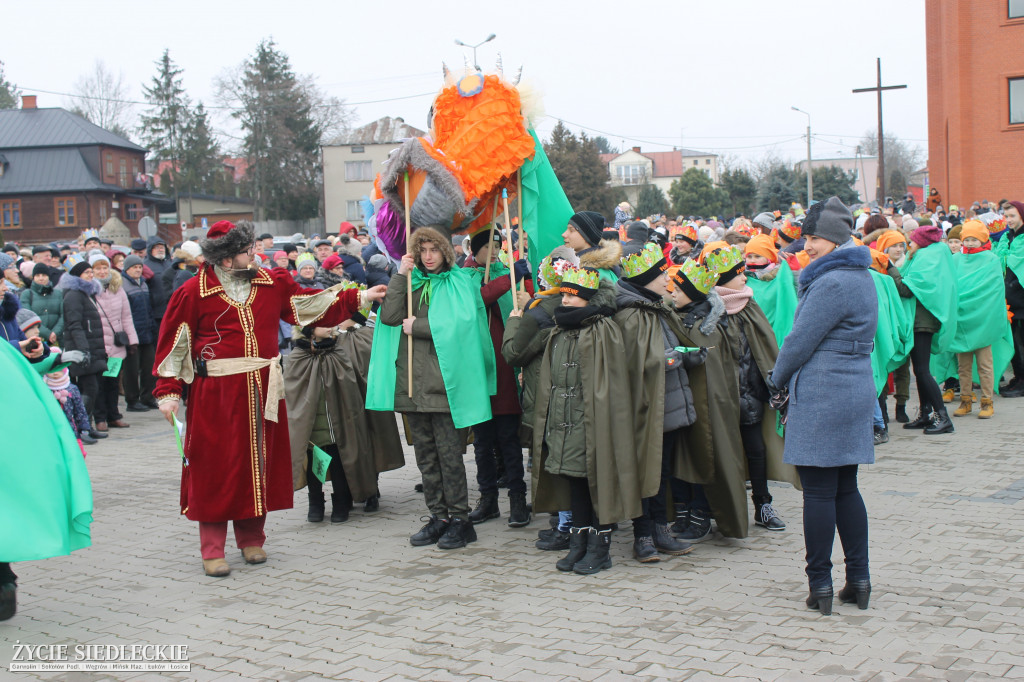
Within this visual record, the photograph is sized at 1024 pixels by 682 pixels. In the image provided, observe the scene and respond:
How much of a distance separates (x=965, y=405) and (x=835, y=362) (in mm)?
6384

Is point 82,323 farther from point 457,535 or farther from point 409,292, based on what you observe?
point 457,535

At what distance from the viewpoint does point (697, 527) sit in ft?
19.7

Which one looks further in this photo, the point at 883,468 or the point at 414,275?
the point at 883,468

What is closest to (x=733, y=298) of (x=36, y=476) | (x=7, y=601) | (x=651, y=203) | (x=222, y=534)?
(x=222, y=534)

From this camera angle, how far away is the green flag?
646 cm

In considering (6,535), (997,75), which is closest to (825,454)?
(6,535)

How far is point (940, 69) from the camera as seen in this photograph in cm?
3809

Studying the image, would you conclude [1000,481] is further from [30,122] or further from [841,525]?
[30,122]

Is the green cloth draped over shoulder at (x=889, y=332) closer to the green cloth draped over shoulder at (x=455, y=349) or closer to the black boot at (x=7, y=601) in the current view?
the green cloth draped over shoulder at (x=455, y=349)

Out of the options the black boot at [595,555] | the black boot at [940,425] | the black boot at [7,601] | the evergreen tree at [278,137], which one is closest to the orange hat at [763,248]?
the black boot at [940,425]

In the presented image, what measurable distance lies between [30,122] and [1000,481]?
6673 centimetres

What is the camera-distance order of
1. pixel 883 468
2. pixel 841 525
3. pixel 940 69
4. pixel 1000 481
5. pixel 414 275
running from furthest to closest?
pixel 940 69, pixel 883 468, pixel 1000 481, pixel 414 275, pixel 841 525

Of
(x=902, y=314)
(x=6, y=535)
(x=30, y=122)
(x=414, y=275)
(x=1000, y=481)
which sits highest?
(x=30, y=122)

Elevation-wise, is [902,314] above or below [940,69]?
below
